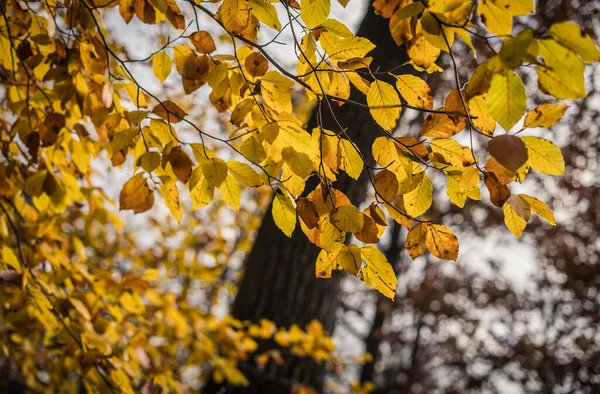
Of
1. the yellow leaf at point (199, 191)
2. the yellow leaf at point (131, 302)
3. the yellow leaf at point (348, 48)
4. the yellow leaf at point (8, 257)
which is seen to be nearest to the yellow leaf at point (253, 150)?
the yellow leaf at point (199, 191)

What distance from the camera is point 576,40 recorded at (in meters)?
0.52

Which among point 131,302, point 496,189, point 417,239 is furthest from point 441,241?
point 131,302

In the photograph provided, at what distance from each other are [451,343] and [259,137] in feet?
33.9

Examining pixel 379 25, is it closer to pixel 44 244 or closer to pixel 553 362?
pixel 44 244

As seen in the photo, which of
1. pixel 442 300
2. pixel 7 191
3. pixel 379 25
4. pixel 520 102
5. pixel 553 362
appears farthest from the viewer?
pixel 442 300

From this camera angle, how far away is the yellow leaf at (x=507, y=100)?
0.57 meters

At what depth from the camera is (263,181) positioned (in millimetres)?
940

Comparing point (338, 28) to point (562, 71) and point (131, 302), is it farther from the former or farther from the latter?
point (131, 302)

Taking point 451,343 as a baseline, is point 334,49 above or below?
below

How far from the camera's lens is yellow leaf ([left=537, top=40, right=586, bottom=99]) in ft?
1.74

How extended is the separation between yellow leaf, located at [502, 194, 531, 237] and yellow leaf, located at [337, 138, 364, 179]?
29 centimetres

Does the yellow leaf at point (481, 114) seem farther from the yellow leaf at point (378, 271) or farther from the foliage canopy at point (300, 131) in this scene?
the yellow leaf at point (378, 271)

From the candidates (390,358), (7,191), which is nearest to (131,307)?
(7,191)

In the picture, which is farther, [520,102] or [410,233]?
[410,233]
